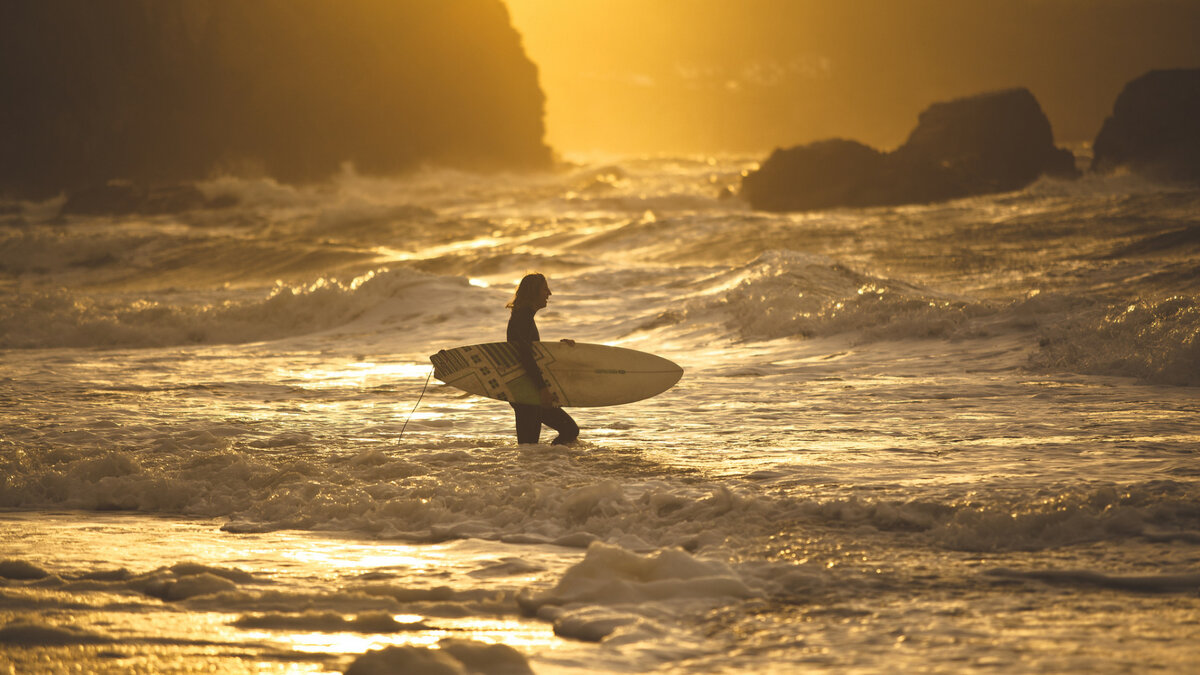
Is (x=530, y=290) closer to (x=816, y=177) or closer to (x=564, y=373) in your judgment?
(x=564, y=373)

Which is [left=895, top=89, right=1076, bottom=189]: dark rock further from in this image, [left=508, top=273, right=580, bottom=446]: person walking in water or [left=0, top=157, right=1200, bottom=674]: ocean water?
[left=508, top=273, right=580, bottom=446]: person walking in water

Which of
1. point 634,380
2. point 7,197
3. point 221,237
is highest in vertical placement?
point 7,197

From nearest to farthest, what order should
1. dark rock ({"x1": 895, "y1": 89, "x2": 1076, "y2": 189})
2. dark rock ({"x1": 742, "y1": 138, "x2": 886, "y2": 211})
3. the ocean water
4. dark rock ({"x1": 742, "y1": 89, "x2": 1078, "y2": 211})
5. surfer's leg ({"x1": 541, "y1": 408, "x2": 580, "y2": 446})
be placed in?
the ocean water
surfer's leg ({"x1": 541, "y1": 408, "x2": 580, "y2": 446})
dark rock ({"x1": 742, "y1": 89, "x2": 1078, "y2": 211})
dark rock ({"x1": 742, "y1": 138, "x2": 886, "y2": 211})
dark rock ({"x1": 895, "y1": 89, "x2": 1076, "y2": 189})

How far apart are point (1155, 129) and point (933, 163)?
10354 mm

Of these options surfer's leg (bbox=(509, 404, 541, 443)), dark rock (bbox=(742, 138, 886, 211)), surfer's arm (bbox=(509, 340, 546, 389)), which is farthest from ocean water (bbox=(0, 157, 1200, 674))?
dark rock (bbox=(742, 138, 886, 211))

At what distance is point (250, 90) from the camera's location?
216 ft

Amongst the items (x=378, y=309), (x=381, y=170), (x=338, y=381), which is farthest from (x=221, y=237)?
(x=381, y=170)

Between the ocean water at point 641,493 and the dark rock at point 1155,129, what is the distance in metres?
28.9

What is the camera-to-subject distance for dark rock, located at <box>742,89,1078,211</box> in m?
38.9

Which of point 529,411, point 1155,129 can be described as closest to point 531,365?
point 529,411

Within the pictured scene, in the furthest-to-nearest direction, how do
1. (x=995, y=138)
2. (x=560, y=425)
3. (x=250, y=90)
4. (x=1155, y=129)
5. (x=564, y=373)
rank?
(x=250, y=90)
(x=995, y=138)
(x=1155, y=129)
(x=564, y=373)
(x=560, y=425)

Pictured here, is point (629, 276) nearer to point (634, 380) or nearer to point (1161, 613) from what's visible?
point (634, 380)

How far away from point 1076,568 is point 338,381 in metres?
7.96

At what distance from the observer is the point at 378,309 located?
638 inches
